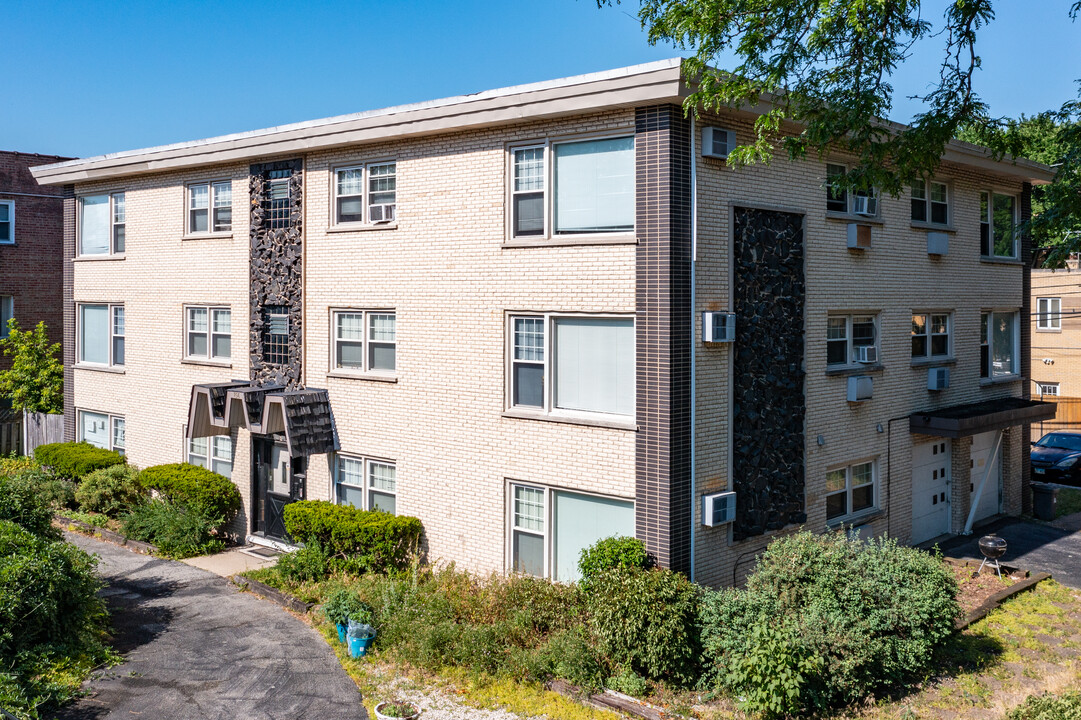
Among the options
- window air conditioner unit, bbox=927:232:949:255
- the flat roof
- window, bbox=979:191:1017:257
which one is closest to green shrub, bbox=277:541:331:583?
the flat roof

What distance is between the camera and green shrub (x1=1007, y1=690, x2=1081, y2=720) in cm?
966

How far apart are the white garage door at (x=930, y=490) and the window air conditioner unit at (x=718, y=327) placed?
25.1 ft

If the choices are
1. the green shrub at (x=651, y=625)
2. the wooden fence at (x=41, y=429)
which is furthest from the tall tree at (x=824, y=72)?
the wooden fence at (x=41, y=429)

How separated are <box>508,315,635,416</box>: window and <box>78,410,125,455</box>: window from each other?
1332 cm

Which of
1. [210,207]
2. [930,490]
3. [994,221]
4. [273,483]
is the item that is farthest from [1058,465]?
[210,207]

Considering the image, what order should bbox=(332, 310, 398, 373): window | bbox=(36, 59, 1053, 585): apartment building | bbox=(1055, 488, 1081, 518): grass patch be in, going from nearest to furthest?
bbox=(36, 59, 1053, 585): apartment building → bbox=(332, 310, 398, 373): window → bbox=(1055, 488, 1081, 518): grass patch

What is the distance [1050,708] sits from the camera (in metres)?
9.91

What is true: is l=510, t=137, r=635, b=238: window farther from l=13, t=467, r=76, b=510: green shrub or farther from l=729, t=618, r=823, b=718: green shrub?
l=13, t=467, r=76, b=510: green shrub

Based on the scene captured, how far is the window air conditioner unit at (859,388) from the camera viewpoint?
17.0 m

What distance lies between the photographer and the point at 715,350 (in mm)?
14102

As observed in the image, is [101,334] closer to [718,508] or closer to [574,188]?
[574,188]

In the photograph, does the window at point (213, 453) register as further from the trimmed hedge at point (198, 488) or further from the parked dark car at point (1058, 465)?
the parked dark car at point (1058, 465)

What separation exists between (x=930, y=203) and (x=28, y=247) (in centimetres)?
2839

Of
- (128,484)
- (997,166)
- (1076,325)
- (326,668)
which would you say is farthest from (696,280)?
(1076,325)
